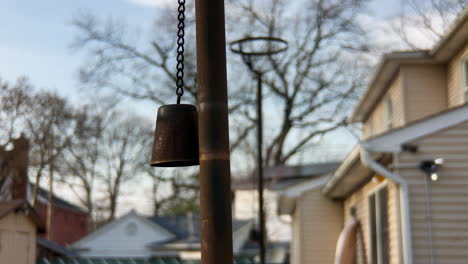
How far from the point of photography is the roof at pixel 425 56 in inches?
443

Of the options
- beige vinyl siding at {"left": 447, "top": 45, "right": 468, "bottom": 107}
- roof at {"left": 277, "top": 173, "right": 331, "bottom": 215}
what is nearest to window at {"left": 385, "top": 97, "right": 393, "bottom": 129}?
beige vinyl siding at {"left": 447, "top": 45, "right": 468, "bottom": 107}

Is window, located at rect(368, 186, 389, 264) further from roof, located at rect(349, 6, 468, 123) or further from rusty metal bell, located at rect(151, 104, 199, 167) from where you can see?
rusty metal bell, located at rect(151, 104, 199, 167)

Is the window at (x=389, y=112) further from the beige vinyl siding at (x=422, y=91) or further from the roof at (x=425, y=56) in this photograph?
the beige vinyl siding at (x=422, y=91)

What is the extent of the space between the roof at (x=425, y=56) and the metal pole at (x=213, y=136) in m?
8.42

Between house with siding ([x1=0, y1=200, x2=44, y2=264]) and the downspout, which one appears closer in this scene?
the downspout

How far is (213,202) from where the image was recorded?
3.00 meters

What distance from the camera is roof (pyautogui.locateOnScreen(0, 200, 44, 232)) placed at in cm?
1451

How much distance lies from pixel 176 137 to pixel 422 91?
982 centimetres

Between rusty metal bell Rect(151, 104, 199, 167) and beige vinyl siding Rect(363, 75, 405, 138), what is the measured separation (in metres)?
9.51

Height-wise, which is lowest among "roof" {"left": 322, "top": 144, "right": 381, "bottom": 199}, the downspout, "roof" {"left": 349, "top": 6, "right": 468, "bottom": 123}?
the downspout

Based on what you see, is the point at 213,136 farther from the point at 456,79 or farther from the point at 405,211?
the point at 456,79

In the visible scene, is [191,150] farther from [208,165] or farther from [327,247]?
[327,247]

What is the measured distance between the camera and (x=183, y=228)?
3994cm

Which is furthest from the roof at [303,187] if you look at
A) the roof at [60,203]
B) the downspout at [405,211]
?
the roof at [60,203]
